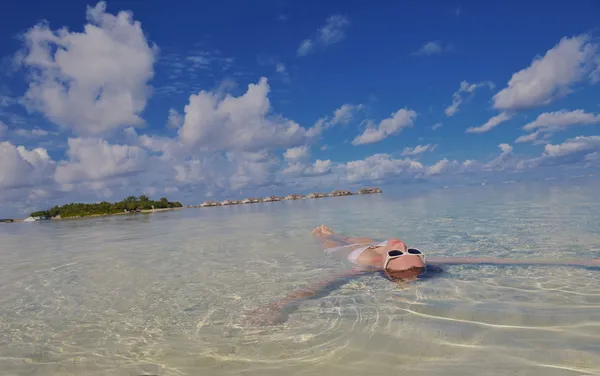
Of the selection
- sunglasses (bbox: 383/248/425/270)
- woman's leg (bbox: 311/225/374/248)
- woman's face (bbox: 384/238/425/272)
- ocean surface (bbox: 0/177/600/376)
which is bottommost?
ocean surface (bbox: 0/177/600/376)

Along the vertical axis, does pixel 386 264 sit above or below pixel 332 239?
above

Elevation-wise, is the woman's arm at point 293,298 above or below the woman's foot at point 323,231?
below

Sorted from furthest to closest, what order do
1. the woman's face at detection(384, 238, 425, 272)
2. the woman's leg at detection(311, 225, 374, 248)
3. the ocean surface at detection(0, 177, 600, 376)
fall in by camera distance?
the woman's leg at detection(311, 225, 374, 248) < the woman's face at detection(384, 238, 425, 272) < the ocean surface at detection(0, 177, 600, 376)

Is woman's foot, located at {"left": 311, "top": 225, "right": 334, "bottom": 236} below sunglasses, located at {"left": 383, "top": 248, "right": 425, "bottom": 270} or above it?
below

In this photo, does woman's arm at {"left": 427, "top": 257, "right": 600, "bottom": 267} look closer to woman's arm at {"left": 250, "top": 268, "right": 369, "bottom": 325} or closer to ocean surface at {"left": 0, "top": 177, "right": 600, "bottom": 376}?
ocean surface at {"left": 0, "top": 177, "right": 600, "bottom": 376}

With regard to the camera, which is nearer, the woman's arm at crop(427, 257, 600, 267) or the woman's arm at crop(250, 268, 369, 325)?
the woman's arm at crop(250, 268, 369, 325)

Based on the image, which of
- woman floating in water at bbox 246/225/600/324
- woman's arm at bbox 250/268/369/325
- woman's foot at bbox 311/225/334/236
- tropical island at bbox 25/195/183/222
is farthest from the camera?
tropical island at bbox 25/195/183/222

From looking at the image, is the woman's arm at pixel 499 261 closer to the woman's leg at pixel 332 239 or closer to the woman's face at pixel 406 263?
the woman's face at pixel 406 263

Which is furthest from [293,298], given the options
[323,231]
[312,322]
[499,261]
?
[323,231]

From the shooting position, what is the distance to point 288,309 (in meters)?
7.06

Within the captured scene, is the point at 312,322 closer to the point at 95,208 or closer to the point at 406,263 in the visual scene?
the point at 406,263

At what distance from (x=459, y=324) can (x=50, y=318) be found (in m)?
8.24

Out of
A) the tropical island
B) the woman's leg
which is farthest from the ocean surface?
the tropical island

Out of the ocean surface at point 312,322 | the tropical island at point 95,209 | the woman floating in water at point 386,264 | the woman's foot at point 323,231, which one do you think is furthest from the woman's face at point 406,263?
the tropical island at point 95,209
